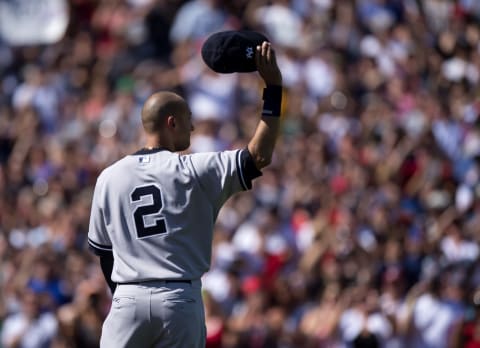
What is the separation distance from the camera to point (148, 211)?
19.5ft

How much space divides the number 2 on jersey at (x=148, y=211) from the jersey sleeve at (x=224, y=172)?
242 millimetres

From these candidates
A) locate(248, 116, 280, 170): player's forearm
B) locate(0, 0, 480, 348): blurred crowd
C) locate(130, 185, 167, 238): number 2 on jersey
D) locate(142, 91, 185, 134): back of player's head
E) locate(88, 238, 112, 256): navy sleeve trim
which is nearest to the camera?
locate(248, 116, 280, 170): player's forearm

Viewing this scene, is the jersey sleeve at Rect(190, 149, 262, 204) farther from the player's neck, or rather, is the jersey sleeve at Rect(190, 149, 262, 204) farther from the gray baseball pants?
the gray baseball pants

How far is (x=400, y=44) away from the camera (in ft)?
50.1

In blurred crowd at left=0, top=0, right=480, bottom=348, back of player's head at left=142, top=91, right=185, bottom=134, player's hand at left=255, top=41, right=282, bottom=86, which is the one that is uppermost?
player's hand at left=255, top=41, right=282, bottom=86

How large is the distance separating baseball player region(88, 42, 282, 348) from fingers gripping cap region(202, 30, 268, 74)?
1.9 inches

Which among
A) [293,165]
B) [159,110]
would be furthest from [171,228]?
[293,165]

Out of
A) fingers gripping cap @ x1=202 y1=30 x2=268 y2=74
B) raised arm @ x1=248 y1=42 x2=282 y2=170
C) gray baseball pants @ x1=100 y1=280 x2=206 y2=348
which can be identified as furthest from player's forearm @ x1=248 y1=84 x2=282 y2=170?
gray baseball pants @ x1=100 y1=280 x2=206 y2=348

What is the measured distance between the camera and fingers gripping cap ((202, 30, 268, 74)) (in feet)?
19.5

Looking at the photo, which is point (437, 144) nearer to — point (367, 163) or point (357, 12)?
point (367, 163)

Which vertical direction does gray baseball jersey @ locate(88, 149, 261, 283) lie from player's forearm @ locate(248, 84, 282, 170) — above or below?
below

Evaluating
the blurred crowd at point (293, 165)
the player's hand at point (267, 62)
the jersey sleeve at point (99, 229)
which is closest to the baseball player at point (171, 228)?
the player's hand at point (267, 62)

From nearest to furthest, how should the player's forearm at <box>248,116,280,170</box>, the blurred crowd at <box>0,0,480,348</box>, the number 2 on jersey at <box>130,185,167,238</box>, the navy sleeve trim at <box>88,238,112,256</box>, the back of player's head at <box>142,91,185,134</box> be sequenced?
the player's forearm at <box>248,116,280,170</box> → the number 2 on jersey at <box>130,185,167,238</box> → the back of player's head at <box>142,91,185,134</box> → the navy sleeve trim at <box>88,238,112,256</box> → the blurred crowd at <box>0,0,480,348</box>

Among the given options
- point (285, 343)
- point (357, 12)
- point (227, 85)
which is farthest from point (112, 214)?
point (357, 12)
